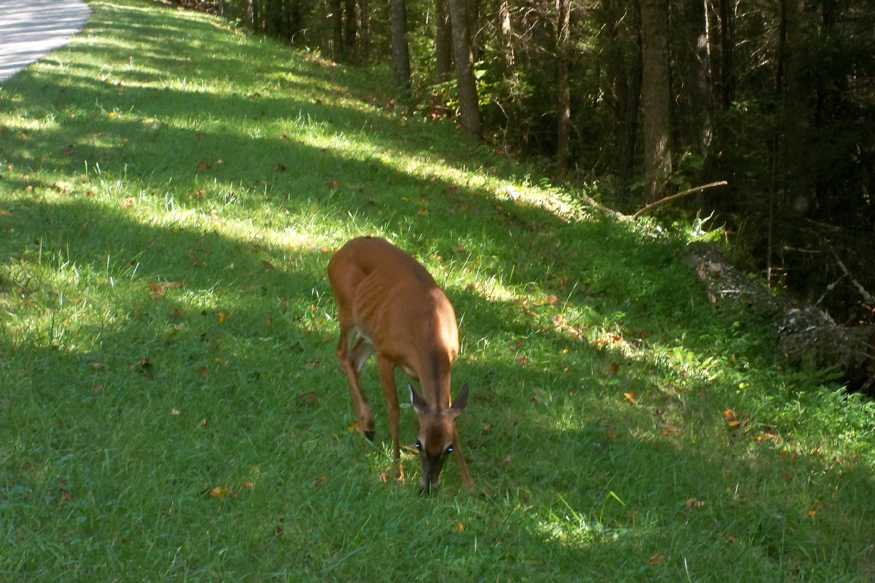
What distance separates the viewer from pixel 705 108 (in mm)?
20250

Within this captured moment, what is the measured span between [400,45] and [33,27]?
9.62 meters

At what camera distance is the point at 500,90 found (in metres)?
21.3

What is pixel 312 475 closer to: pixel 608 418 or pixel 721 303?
pixel 608 418

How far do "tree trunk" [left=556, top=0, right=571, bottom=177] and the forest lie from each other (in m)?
0.05

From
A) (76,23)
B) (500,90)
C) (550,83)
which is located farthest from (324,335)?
(76,23)

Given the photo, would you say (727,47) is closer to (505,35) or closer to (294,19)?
(505,35)

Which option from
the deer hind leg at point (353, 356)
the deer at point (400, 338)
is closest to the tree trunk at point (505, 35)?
the deer at point (400, 338)

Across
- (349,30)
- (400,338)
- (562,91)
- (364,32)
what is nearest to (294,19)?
(364,32)

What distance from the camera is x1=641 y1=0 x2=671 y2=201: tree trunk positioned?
1457 centimetres

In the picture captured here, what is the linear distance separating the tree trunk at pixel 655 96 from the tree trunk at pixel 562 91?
5.23 metres

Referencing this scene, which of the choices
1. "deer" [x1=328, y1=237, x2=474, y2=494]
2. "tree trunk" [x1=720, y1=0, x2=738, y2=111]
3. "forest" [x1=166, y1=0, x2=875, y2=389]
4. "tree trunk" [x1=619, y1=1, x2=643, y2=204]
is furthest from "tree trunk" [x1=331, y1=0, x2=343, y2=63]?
"deer" [x1=328, y1=237, x2=474, y2=494]

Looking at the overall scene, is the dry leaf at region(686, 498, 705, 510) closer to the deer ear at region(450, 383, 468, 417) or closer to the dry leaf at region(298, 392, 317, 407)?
the deer ear at region(450, 383, 468, 417)

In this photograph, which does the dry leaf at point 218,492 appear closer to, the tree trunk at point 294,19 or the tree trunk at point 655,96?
the tree trunk at point 655,96

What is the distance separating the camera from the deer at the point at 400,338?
5434 millimetres
